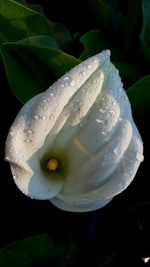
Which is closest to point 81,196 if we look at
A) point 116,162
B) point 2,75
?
point 116,162

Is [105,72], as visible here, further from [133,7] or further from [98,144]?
[133,7]

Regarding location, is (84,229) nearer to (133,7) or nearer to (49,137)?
(49,137)

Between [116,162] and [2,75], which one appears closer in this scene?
[116,162]

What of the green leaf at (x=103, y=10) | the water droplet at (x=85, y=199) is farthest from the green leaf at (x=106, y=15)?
the water droplet at (x=85, y=199)

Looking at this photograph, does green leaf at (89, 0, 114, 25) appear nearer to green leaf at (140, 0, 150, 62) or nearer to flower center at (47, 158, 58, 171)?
green leaf at (140, 0, 150, 62)

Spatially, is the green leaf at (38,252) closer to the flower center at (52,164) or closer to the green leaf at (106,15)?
the flower center at (52,164)

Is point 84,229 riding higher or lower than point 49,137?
lower

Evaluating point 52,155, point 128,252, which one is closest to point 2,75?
point 52,155
